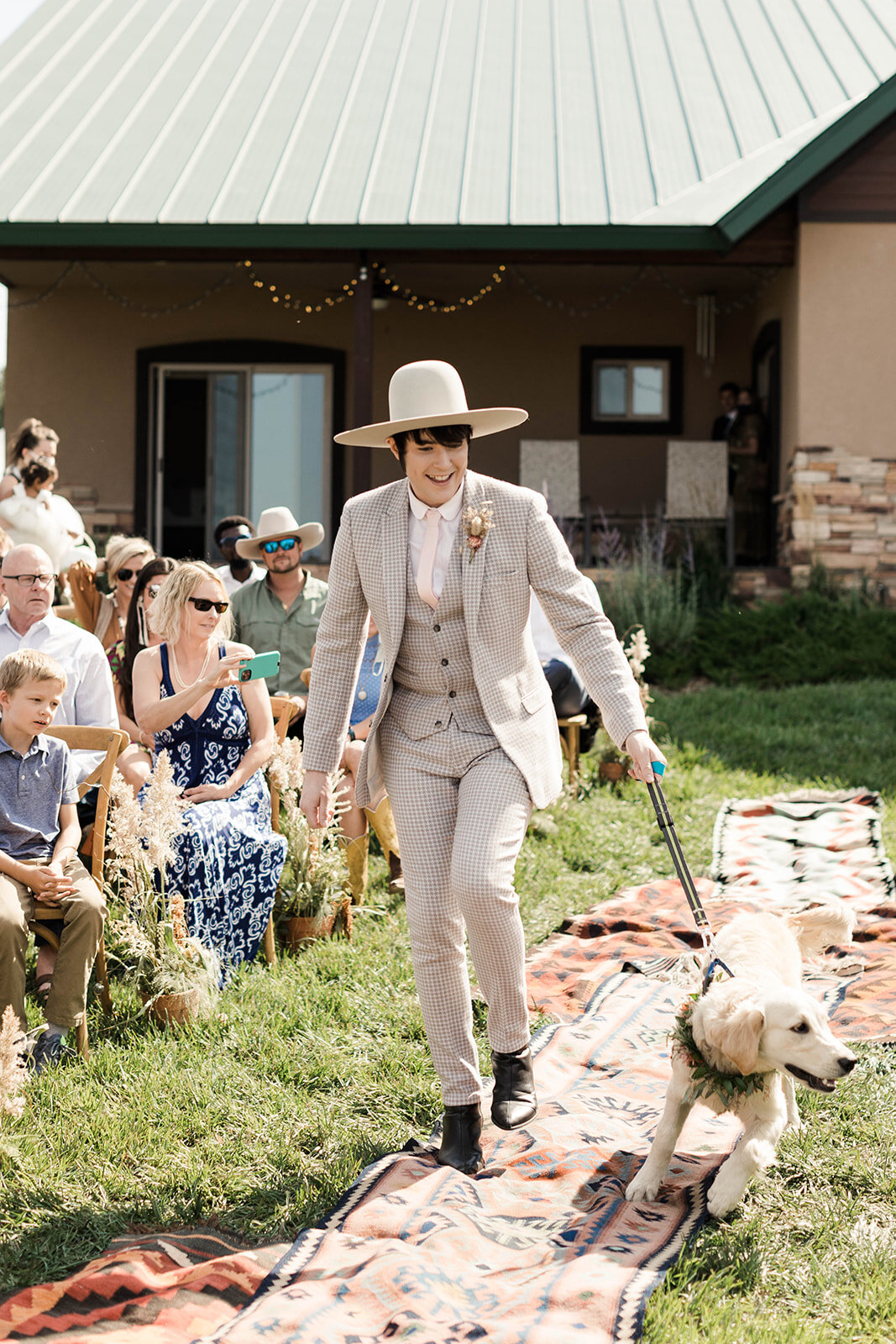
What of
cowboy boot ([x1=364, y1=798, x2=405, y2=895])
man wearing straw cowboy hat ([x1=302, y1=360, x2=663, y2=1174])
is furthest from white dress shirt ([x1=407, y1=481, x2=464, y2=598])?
cowboy boot ([x1=364, y1=798, x2=405, y2=895])

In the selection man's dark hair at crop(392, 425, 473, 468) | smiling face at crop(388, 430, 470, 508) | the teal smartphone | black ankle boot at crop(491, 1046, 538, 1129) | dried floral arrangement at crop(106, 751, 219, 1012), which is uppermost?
man's dark hair at crop(392, 425, 473, 468)

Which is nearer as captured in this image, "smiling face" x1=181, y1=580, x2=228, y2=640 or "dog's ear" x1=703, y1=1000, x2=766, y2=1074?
"dog's ear" x1=703, y1=1000, x2=766, y2=1074

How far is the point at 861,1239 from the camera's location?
10.5 ft

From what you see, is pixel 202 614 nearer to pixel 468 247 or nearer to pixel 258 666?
pixel 258 666

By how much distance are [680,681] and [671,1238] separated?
8.11m

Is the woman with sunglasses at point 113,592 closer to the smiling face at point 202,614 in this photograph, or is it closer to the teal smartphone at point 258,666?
the smiling face at point 202,614

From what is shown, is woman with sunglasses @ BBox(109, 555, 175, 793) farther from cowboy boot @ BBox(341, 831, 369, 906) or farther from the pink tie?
the pink tie

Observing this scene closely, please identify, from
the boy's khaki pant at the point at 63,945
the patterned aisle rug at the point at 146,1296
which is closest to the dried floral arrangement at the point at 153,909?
the boy's khaki pant at the point at 63,945

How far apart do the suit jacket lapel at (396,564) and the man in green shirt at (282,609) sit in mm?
3722

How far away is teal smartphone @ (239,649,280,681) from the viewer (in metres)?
5.18

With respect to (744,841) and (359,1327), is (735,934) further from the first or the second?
(744,841)

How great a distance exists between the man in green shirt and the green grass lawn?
2.18 meters

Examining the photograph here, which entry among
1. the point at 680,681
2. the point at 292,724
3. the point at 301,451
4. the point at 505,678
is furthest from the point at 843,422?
the point at 505,678

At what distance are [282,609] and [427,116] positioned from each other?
7806 millimetres
